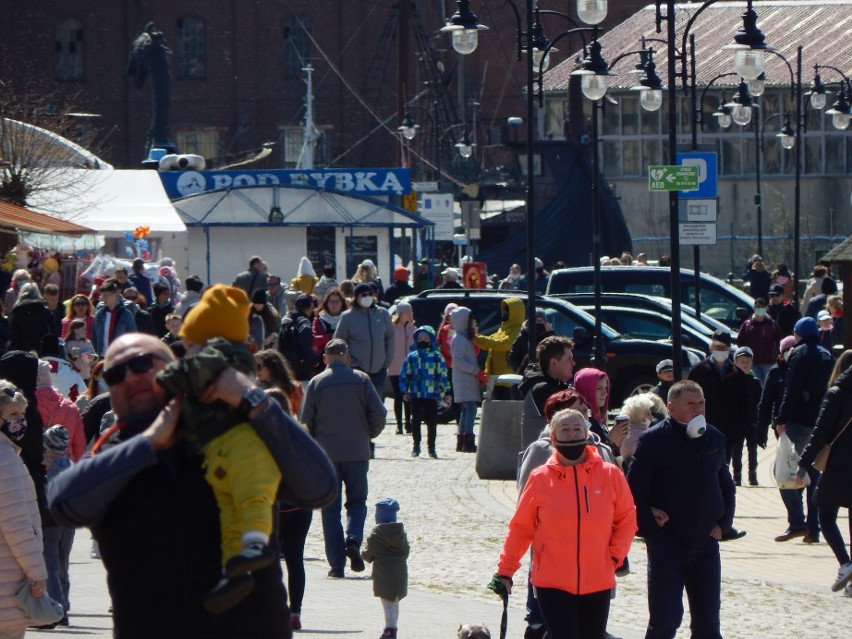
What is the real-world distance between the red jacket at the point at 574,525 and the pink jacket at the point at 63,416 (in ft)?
10.8

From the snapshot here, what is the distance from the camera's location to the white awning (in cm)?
3616

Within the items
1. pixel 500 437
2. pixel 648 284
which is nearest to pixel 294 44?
pixel 648 284

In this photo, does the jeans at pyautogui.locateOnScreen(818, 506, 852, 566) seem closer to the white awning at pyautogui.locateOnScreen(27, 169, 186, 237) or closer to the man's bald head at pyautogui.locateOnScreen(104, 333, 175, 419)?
the man's bald head at pyautogui.locateOnScreen(104, 333, 175, 419)

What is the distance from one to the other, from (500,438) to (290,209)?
945 inches

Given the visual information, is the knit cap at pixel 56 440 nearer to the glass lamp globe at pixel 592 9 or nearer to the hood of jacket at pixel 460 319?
the hood of jacket at pixel 460 319

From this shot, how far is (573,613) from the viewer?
7.51 m

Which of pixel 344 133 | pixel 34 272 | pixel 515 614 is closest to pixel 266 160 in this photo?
pixel 344 133

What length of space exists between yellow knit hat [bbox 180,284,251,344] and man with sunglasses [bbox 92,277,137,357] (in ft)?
48.7

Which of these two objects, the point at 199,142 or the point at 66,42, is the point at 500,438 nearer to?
the point at 199,142

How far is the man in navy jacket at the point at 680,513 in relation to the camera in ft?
27.4

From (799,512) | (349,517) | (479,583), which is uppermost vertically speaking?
(349,517)

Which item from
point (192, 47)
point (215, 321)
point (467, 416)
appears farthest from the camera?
point (192, 47)

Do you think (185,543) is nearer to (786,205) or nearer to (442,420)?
(442,420)

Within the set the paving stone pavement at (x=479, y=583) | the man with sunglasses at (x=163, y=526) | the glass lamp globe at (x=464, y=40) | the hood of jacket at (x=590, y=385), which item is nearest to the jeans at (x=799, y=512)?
the paving stone pavement at (x=479, y=583)
